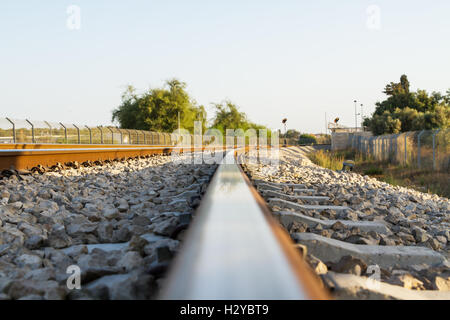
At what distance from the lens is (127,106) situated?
71062mm

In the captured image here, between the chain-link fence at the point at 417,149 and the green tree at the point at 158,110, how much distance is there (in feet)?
144

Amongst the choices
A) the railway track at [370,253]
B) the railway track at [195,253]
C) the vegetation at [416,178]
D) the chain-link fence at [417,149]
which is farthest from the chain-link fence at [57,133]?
the chain-link fence at [417,149]

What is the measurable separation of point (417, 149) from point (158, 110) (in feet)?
172

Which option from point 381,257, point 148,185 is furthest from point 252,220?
point 148,185

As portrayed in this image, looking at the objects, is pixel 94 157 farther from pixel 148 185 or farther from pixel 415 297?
pixel 415 297

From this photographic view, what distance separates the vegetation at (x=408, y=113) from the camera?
35.4 meters

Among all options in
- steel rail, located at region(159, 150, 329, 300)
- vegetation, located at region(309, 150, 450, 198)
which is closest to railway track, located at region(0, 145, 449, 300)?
steel rail, located at region(159, 150, 329, 300)

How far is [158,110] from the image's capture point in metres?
67.3

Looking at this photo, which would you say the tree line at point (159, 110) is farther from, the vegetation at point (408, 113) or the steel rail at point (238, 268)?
the steel rail at point (238, 268)

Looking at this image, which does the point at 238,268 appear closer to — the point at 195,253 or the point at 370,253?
the point at 195,253

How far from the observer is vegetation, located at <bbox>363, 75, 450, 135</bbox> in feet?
116

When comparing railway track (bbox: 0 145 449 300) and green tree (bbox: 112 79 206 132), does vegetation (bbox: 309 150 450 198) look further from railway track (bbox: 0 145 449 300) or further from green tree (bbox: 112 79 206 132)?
green tree (bbox: 112 79 206 132)

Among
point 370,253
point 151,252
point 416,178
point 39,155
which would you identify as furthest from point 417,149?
point 151,252

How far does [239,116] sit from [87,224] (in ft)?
284
